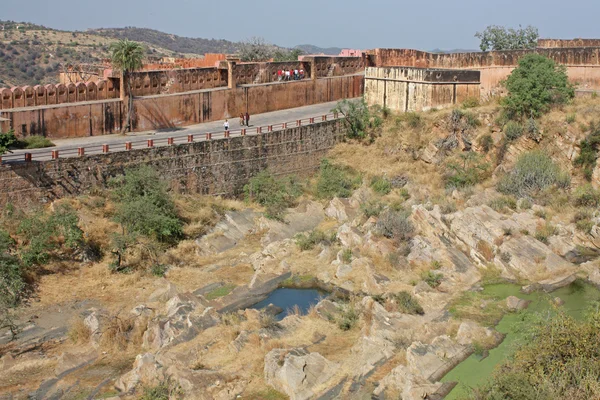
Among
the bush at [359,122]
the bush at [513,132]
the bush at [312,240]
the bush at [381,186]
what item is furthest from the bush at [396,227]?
the bush at [359,122]

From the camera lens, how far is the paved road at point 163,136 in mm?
26769

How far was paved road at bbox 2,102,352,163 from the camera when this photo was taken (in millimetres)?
26769

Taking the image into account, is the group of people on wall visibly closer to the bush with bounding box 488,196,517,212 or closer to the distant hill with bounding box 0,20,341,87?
the distant hill with bounding box 0,20,341,87

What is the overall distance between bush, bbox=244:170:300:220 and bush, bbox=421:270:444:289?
7972mm

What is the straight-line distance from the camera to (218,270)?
25.1 m

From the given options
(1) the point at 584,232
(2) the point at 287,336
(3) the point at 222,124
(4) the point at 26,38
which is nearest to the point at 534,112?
(1) the point at 584,232

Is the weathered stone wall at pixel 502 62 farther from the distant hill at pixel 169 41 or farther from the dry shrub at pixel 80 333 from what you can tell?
the distant hill at pixel 169 41

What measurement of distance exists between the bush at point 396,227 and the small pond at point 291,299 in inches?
129

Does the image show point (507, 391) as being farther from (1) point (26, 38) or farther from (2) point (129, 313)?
(1) point (26, 38)

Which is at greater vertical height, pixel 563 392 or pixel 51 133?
pixel 51 133

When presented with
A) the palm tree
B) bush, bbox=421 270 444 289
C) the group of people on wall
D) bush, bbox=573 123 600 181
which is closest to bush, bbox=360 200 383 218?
bush, bbox=421 270 444 289

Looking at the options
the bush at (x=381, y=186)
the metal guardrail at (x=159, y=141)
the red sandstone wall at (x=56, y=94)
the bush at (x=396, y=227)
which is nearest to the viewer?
the bush at (x=396, y=227)

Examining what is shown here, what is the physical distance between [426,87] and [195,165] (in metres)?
11.7

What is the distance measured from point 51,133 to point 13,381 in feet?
44.2
